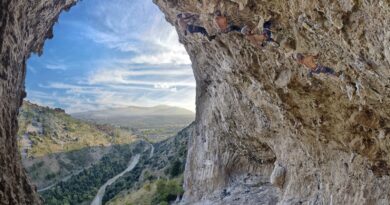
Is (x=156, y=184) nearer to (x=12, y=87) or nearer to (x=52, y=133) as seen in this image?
(x=12, y=87)

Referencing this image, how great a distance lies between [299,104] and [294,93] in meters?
0.73

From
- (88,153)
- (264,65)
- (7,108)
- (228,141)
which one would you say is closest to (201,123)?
(228,141)

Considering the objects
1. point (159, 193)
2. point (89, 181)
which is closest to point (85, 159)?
point (89, 181)

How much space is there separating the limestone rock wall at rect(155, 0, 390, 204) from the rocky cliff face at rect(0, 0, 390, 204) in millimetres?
41

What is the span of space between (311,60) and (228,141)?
15818mm

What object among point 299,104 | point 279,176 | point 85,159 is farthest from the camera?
point 85,159

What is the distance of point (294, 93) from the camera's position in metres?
15.1

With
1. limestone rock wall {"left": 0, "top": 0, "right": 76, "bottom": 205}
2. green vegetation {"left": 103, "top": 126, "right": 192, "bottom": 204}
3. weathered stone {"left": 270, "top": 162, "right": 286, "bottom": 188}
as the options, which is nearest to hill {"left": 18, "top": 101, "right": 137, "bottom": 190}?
green vegetation {"left": 103, "top": 126, "right": 192, "bottom": 204}

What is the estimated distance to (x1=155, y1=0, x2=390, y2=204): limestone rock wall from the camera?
30.0 feet

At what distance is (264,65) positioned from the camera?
1566 cm

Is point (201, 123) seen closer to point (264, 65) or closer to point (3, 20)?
point (264, 65)

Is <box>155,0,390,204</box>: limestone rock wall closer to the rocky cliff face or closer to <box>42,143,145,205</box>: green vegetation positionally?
the rocky cliff face

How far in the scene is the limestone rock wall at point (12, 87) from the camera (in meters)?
12.9

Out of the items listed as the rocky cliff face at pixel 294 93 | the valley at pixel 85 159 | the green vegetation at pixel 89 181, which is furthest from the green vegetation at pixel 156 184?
the rocky cliff face at pixel 294 93
